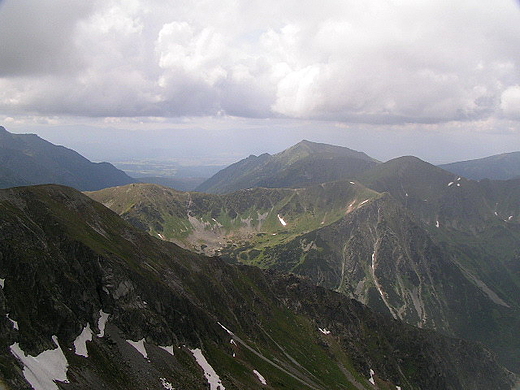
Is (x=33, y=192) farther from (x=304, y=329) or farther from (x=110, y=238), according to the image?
(x=304, y=329)

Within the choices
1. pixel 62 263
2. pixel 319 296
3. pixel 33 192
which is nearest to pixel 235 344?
pixel 62 263

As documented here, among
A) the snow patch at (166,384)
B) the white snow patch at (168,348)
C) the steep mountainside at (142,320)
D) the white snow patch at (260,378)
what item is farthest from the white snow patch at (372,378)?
the snow patch at (166,384)

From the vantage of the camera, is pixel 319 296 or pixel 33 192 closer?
pixel 33 192

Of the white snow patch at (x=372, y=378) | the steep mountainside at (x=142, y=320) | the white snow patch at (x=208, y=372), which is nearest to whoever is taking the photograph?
the steep mountainside at (x=142, y=320)

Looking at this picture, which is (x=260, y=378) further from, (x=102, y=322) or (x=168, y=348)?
(x=102, y=322)

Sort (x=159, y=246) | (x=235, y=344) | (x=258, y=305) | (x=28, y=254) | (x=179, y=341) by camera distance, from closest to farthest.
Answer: (x=28, y=254) < (x=179, y=341) < (x=235, y=344) < (x=159, y=246) < (x=258, y=305)

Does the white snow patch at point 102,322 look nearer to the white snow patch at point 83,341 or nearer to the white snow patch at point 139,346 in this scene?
the white snow patch at point 83,341

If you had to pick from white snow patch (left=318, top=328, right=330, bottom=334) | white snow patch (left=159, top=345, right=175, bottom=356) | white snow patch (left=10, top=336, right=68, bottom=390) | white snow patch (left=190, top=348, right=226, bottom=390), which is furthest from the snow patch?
white snow patch (left=318, top=328, right=330, bottom=334)

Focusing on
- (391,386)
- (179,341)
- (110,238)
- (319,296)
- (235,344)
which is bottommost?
(391,386)
